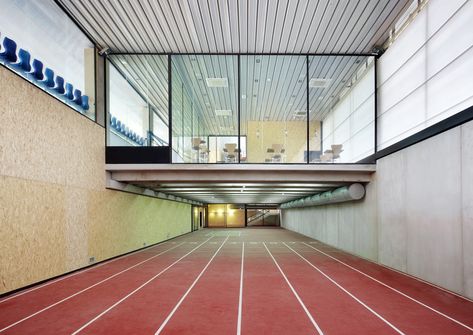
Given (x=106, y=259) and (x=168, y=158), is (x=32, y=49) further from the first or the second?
(x=106, y=259)

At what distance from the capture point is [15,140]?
6.50m

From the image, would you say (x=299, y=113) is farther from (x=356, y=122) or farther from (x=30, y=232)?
(x=30, y=232)

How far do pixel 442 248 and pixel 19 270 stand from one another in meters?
9.01

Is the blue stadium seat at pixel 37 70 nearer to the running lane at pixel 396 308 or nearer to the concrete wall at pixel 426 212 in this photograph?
the running lane at pixel 396 308

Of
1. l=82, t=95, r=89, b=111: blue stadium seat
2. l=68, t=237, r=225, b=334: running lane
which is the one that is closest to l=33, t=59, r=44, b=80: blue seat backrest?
l=82, t=95, r=89, b=111: blue stadium seat

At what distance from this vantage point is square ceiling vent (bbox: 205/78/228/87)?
13.1 metres

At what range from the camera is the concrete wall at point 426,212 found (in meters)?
6.08

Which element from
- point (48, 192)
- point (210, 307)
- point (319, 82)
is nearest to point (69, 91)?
point (48, 192)

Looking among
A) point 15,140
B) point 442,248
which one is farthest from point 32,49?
point 442,248

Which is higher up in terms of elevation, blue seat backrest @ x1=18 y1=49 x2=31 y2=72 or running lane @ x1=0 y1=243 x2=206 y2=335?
blue seat backrest @ x1=18 y1=49 x2=31 y2=72

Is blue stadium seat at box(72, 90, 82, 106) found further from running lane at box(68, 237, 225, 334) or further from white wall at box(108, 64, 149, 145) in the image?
running lane at box(68, 237, 225, 334)

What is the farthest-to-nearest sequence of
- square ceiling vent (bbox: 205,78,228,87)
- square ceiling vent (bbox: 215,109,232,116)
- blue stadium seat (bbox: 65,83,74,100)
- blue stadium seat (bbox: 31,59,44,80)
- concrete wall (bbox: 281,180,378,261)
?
square ceiling vent (bbox: 215,109,232,116) < square ceiling vent (bbox: 205,78,228,87) < concrete wall (bbox: 281,180,378,261) < blue stadium seat (bbox: 65,83,74,100) < blue stadium seat (bbox: 31,59,44,80)

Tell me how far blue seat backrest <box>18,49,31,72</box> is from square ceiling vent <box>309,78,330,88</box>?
1012 cm

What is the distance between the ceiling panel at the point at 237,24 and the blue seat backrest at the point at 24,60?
7.10 feet
